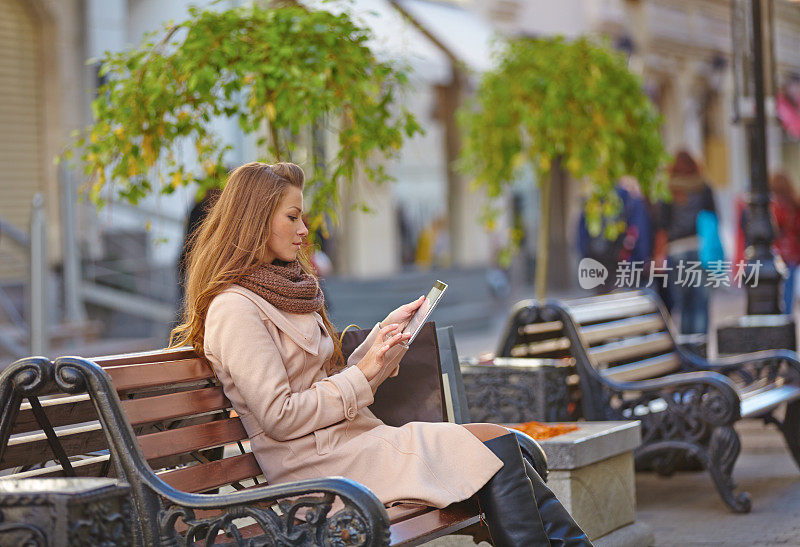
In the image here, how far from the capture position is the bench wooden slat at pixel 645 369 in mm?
6984

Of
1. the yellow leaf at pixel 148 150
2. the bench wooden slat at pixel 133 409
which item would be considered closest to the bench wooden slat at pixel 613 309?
the yellow leaf at pixel 148 150

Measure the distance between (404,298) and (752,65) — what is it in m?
8.04

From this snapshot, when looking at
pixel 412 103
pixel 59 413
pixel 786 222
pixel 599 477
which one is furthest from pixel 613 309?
pixel 412 103

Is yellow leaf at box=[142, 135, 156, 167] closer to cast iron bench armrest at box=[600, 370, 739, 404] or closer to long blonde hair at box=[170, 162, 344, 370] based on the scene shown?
long blonde hair at box=[170, 162, 344, 370]

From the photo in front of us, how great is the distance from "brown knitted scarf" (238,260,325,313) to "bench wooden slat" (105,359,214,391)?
306mm

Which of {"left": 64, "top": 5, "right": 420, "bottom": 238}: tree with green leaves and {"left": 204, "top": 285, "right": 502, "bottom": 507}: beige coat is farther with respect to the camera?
{"left": 64, "top": 5, "right": 420, "bottom": 238}: tree with green leaves

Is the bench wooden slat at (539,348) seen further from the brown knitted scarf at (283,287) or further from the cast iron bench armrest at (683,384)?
the brown knitted scarf at (283,287)

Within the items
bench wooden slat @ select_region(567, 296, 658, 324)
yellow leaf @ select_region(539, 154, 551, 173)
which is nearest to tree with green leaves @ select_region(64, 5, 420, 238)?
bench wooden slat @ select_region(567, 296, 658, 324)

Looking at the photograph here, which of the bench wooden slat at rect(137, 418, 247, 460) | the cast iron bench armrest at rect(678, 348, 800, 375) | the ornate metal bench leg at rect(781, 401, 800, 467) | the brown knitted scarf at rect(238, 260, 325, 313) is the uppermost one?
the brown knitted scarf at rect(238, 260, 325, 313)

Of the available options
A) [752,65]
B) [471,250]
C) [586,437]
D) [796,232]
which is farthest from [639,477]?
[471,250]

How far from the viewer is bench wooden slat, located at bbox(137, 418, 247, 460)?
3.66 m

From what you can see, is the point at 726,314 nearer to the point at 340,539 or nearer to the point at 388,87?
the point at 388,87

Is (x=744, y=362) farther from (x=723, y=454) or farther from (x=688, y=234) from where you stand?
(x=688, y=234)

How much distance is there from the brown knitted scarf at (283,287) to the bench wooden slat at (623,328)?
9.61 ft
